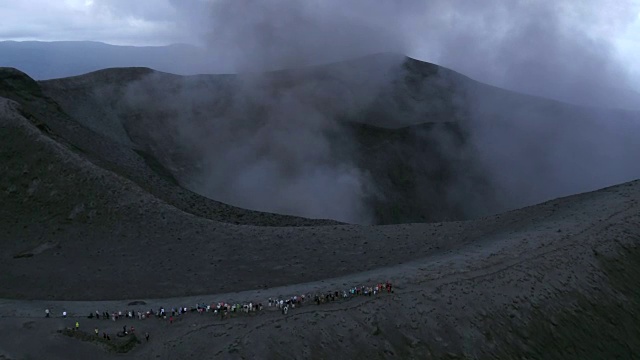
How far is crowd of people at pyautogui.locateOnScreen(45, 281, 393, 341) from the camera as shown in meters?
21.3

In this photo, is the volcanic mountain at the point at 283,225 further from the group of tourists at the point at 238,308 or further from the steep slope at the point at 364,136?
the group of tourists at the point at 238,308

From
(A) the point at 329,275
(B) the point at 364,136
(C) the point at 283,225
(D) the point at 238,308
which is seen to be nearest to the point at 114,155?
(C) the point at 283,225

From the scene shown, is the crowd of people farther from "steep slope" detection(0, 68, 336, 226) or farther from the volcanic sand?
"steep slope" detection(0, 68, 336, 226)

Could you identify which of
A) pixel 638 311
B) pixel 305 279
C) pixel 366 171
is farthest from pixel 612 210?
pixel 366 171

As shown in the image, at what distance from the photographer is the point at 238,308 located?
70.2 ft

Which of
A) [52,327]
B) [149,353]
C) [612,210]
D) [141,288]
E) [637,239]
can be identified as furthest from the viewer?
[612,210]

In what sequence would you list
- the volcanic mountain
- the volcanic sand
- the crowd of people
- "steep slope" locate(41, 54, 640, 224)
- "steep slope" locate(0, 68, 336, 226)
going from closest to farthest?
1. the volcanic sand
2. the crowd of people
3. the volcanic mountain
4. "steep slope" locate(0, 68, 336, 226)
5. "steep slope" locate(41, 54, 640, 224)

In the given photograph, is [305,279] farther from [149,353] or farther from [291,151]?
[291,151]

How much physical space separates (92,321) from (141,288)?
4.68 m

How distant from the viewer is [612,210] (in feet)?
103

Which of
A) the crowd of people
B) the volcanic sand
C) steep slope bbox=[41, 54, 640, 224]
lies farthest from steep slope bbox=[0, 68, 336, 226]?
the crowd of people

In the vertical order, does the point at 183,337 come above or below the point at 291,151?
below

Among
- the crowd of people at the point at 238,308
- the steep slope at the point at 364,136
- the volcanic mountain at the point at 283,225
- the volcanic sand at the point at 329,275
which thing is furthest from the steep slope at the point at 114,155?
the crowd of people at the point at 238,308

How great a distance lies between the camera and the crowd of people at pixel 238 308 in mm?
21281
